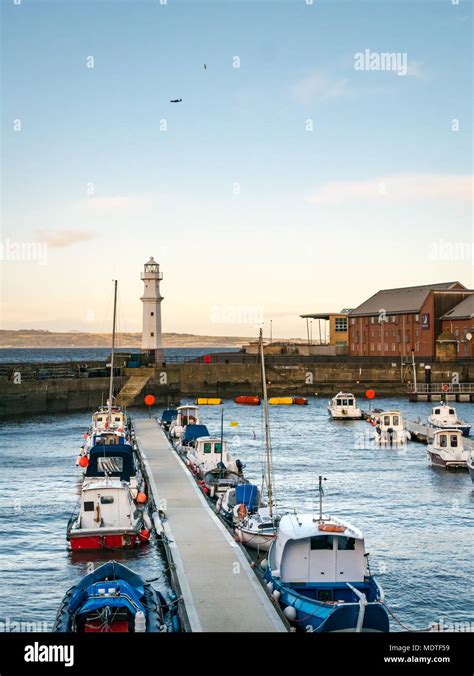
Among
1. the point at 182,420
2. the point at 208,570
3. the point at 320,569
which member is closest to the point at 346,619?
the point at 320,569

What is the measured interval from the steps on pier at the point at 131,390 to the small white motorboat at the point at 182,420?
1099 inches

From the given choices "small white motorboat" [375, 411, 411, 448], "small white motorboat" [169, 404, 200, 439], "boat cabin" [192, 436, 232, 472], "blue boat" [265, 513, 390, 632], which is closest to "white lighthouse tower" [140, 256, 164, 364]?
"small white motorboat" [169, 404, 200, 439]

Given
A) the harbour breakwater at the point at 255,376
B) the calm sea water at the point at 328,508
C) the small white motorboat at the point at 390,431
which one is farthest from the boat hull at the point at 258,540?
the harbour breakwater at the point at 255,376

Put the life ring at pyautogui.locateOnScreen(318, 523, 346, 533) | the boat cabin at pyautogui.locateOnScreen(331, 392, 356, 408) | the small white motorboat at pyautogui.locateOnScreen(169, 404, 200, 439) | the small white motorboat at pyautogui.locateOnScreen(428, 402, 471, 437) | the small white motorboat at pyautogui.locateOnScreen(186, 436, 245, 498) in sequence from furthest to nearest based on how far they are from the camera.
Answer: the boat cabin at pyautogui.locateOnScreen(331, 392, 356, 408)
the small white motorboat at pyautogui.locateOnScreen(428, 402, 471, 437)
the small white motorboat at pyautogui.locateOnScreen(169, 404, 200, 439)
the small white motorboat at pyautogui.locateOnScreen(186, 436, 245, 498)
the life ring at pyautogui.locateOnScreen(318, 523, 346, 533)

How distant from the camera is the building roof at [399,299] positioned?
111 meters

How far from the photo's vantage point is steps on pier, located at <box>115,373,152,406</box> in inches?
3578

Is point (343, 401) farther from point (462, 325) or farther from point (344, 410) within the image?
point (462, 325)

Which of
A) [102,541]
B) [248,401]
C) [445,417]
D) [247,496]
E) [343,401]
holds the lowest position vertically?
[102,541]

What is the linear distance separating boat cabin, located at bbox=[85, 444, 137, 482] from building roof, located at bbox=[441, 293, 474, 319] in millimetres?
72876

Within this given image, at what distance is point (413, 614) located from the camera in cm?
2362

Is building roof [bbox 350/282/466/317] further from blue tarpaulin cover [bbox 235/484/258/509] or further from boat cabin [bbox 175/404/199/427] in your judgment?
blue tarpaulin cover [bbox 235/484/258/509]

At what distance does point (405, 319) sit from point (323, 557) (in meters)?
92.6

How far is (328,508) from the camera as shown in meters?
36.6
